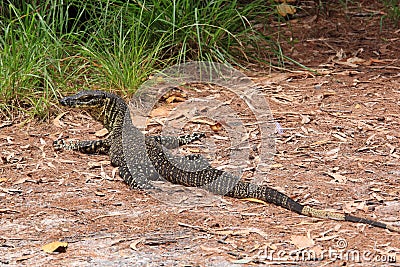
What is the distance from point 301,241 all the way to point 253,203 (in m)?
0.76

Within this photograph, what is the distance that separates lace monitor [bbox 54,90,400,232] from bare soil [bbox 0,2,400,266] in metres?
0.08

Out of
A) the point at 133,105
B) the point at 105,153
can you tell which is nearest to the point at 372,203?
the point at 105,153

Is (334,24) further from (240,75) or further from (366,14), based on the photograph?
(240,75)

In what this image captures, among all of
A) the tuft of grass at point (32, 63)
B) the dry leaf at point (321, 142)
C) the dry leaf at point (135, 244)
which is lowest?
the dry leaf at point (135, 244)

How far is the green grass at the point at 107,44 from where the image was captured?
22.9ft

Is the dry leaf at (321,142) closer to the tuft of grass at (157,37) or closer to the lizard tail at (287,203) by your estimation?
the lizard tail at (287,203)

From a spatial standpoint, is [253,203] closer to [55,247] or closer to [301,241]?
[301,241]

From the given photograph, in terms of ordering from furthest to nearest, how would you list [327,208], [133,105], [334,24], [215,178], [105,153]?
[334,24]
[133,105]
[105,153]
[215,178]
[327,208]

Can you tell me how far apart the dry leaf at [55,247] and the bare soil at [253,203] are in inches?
1.3

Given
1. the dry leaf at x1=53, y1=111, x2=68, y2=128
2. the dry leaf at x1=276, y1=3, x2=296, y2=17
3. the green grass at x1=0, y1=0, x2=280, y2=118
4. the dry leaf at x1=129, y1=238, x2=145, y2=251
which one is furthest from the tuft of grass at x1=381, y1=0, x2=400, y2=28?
the dry leaf at x1=129, y1=238, x2=145, y2=251

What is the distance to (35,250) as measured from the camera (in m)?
4.31

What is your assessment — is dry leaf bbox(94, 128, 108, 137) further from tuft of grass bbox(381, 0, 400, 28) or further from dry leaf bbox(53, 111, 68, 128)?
tuft of grass bbox(381, 0, 400, 28)

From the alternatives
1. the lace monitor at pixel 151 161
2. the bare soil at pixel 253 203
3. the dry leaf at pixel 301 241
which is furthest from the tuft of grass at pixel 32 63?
the dry leaf at pixel 301 241

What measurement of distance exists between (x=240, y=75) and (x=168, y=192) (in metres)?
2.77
